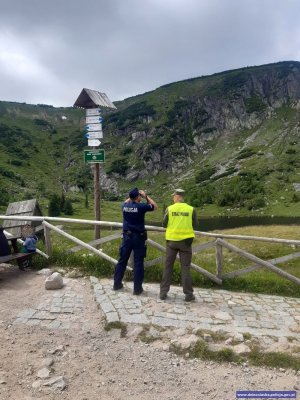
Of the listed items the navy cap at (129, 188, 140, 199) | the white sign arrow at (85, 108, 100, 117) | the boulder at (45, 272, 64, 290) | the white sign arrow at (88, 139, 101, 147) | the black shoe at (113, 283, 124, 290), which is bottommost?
the black shoe at (113, 283, 124, 290)

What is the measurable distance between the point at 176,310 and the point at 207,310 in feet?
2.77

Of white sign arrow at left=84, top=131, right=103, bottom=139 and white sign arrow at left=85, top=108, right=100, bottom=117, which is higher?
white sign arrow at left=85, top=108, right=100, bottom=117

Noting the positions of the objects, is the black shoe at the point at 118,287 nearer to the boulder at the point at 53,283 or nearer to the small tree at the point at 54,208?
the boulder at the point at 53,283

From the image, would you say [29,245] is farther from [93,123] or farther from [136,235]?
[93,123]

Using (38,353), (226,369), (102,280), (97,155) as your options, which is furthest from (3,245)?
(226,369)

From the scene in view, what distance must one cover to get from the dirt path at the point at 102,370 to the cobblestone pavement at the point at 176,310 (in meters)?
0.40

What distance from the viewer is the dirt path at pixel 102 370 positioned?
6.15 meters

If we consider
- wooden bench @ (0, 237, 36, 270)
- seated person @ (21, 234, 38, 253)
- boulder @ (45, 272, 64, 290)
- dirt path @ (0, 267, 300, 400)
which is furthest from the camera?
seated person @ (21, 234, 38, 253)

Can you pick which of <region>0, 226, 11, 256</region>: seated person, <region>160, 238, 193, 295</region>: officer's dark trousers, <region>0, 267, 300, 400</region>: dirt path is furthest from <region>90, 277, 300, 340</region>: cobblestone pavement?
<region>0, 226, 11, 256</region>: seated person

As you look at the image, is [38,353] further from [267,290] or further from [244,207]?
[244,207]

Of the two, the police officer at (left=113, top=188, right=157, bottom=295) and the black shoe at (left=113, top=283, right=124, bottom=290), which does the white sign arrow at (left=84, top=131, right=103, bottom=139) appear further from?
the black shoe at (left=113, top=283, right=124, bottom=290)

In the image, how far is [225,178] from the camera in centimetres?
18975

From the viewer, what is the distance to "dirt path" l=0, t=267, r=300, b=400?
20.2 feet

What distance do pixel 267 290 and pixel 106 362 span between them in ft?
22.2
